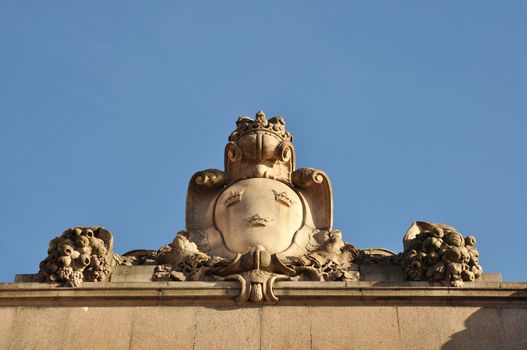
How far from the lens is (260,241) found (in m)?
25.2

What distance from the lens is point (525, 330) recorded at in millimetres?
23391

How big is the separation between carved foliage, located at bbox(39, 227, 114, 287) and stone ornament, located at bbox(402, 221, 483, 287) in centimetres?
537

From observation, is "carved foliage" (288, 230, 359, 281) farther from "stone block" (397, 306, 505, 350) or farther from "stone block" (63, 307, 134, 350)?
"stone block" (63, 307, 134, 350)

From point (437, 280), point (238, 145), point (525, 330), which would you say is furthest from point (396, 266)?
point (238, 145)

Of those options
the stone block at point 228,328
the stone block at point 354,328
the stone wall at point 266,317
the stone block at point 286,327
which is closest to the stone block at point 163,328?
the stone wall at point 266,317

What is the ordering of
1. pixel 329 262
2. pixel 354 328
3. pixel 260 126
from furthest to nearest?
pixel 260 126 → pixel 329 262 → pixel 354 328

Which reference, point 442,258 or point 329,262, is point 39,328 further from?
point 442,258

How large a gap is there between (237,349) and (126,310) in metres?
2.16

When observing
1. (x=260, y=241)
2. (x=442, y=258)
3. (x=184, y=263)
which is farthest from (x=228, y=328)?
(x=442, y=258)

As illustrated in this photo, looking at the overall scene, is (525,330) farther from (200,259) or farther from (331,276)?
(200,259)

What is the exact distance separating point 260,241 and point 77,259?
3316mm

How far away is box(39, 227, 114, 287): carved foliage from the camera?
2444cm

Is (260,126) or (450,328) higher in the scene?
(260,126)

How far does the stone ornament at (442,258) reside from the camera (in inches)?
956
